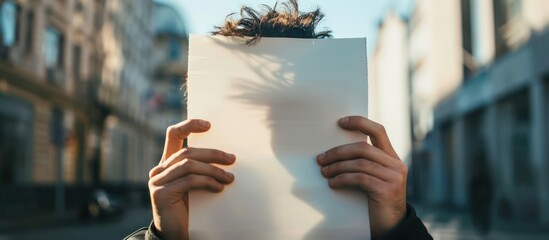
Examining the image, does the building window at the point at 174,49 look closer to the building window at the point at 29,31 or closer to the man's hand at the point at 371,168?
the building window at the point at 29,31

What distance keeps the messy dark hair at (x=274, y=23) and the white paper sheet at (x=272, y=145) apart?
0.15 m

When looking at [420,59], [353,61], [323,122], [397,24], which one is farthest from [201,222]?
[397,24]

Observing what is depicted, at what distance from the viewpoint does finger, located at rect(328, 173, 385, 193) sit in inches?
61.3

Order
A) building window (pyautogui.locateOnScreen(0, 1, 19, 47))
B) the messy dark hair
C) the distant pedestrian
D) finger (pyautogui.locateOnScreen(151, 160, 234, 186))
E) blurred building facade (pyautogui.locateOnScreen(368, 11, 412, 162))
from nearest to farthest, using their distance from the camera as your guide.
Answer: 1. finger (pyautogui.locateOnScreen(151, 160, 234, 186))
2. the messy dark hair
3. the distant pedestrian
4. building window (pyautogui.locateOnScreen(0, 1, 19, 47))
5. blurred building facade (pyautogui.locateOnScreen(368, 11, 412, 162))

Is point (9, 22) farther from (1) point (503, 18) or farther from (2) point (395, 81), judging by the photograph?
(2) point (395, 81)

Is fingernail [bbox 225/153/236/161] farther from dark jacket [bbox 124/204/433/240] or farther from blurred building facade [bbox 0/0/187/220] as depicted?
blurred building facade [bbox 0/0/187/220]

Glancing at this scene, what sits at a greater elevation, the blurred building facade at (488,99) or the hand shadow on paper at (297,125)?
the blurred building facade at (488,99)

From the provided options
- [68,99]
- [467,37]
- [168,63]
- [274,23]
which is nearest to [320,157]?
[274,23]

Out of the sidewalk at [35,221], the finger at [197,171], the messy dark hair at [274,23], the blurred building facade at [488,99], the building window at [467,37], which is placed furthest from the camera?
the building window at [467,37]

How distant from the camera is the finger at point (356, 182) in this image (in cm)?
156

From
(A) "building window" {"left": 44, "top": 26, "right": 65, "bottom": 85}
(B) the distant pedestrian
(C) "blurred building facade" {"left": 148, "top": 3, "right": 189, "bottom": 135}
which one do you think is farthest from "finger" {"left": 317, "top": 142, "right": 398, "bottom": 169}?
(C) "blurred building facade" {"left": 148, "top": 3, "right": 189, "bottom": 135}

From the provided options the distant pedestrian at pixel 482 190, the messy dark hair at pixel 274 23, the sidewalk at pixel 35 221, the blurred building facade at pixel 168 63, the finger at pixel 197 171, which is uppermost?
the blurred building facade at pixel 168 63

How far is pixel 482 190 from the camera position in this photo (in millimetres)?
10898

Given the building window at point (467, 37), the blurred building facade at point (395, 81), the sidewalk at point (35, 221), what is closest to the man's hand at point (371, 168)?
the sidewalk at point (35, 221)
